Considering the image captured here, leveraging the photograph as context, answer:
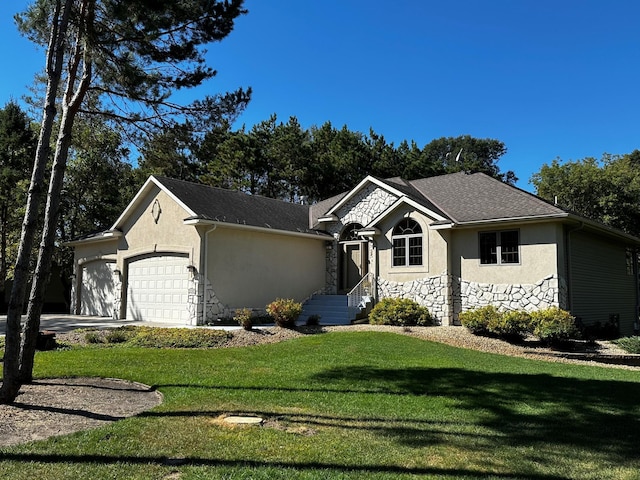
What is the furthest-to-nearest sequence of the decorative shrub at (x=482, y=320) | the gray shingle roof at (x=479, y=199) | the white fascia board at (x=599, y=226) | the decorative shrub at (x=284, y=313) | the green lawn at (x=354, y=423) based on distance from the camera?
the gray shingle roof at (x=479, y=199) → the decorative shrub at (x=284, y=313) → the white fascia board at (x=599, y=226) → the decorative shrub at (x=482, y=320) → the green lawn at (x=354, y=423)

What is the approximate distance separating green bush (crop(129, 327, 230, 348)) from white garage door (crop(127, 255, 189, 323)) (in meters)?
3.26

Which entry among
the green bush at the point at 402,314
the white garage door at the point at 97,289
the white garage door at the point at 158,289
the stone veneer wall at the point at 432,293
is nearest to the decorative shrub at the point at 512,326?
the stone veneer wall at the point at 432,293

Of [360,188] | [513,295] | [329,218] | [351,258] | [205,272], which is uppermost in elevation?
[360,188]

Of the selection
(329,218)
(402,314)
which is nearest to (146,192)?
(329,218)

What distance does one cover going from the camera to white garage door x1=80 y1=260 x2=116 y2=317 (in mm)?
20781

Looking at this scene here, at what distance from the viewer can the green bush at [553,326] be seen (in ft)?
42.8

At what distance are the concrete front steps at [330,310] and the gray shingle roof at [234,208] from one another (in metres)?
2.85

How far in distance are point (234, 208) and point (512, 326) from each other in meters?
10.5

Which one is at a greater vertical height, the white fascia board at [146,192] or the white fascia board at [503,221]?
the white fascia board at [146,192]

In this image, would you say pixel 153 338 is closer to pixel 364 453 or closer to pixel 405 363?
pixel 405 363

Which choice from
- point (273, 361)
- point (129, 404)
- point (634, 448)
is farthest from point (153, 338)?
point (634, 448)

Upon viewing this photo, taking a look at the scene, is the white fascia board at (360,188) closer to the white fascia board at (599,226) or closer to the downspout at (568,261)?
the downspout at (568,261)

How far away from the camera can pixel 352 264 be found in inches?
810

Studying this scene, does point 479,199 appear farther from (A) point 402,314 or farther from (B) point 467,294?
(A) point 402,314
